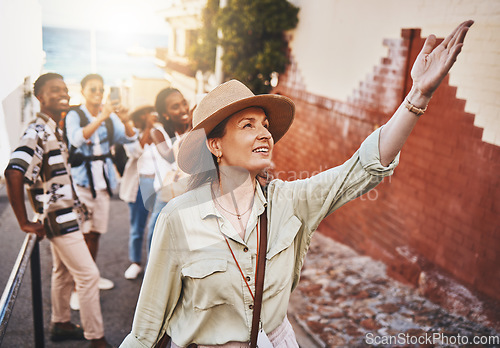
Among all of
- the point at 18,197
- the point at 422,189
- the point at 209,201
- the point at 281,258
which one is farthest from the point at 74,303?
the point at 422,189

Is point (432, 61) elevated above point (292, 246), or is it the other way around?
point (432, 61)

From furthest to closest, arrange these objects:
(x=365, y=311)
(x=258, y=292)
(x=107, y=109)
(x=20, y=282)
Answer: (x=365, y=311), (x=107, y=109), (x=20, y=282), (x=258, y=292)

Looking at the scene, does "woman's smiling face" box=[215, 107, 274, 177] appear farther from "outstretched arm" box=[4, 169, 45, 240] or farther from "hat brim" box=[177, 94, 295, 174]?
"outstretched arm" box=[4, 169, 45, 240]

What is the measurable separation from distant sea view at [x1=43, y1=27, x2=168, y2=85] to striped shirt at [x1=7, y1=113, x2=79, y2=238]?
47 cm

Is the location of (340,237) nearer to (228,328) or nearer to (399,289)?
(399,289)

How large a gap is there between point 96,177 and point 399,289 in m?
3.02

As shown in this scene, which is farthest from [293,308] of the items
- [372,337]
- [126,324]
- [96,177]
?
[96,177]

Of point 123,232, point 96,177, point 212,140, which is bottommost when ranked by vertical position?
point 123,232

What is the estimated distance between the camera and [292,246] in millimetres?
1934

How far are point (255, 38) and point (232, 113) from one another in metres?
6.23

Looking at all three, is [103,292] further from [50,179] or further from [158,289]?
[158,289]

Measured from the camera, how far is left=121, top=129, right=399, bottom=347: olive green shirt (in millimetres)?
1793

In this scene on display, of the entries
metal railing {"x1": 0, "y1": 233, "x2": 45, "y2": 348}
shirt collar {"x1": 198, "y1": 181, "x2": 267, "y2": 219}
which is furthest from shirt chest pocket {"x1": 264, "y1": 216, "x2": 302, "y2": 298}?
metal railing {"x1": 0, "y1": 233, "x2": 45, "y2": 348}

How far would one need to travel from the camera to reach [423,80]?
1.57 meters
